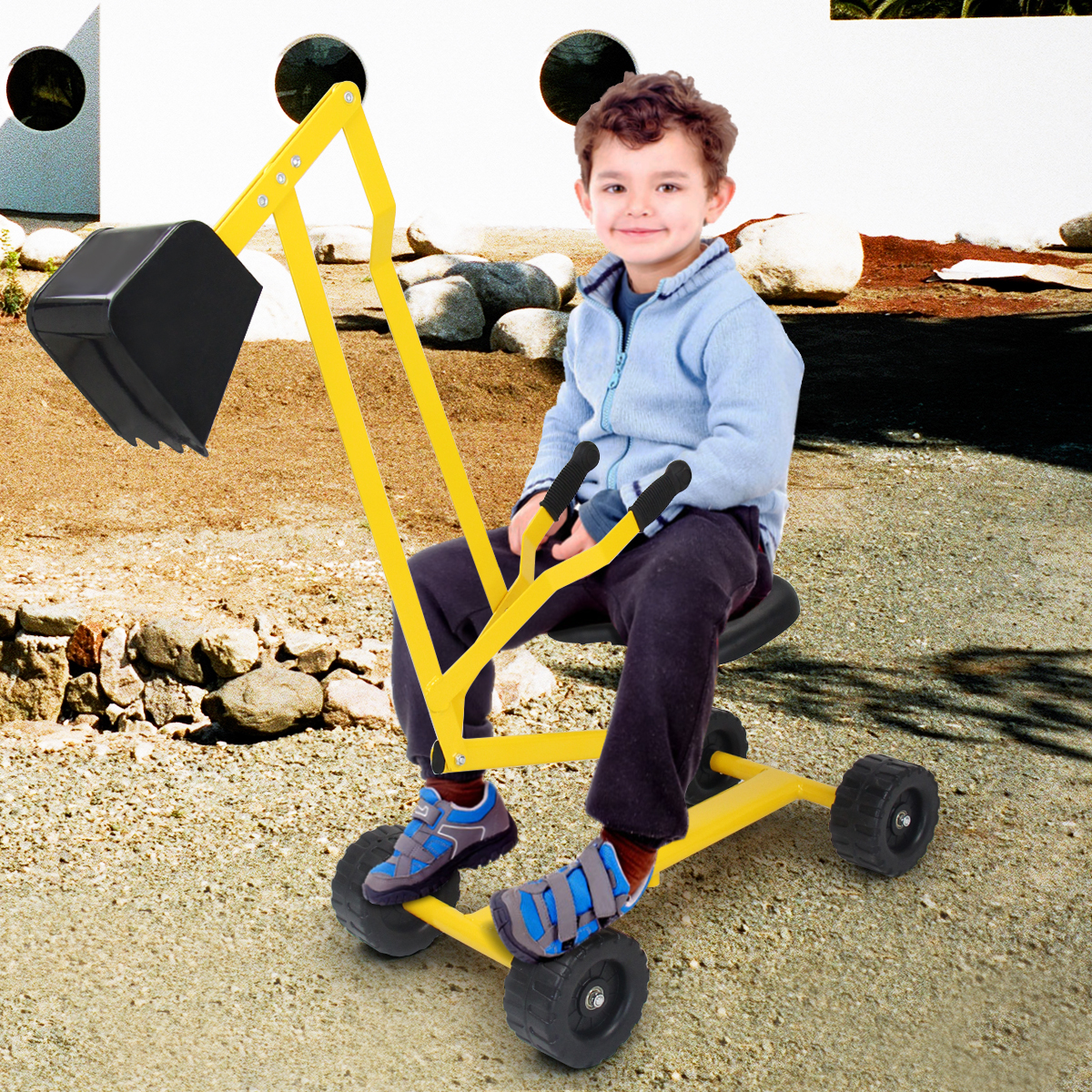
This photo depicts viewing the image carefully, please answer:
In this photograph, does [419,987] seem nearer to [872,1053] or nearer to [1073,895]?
[872,1053]

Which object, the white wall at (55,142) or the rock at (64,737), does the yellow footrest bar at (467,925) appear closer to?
the rock at (64,737)

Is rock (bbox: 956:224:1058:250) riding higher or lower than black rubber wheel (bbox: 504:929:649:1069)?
higher

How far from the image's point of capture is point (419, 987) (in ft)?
6.62

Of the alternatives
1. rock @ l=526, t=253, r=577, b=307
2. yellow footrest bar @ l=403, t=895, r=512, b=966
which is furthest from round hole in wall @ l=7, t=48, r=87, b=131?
yellow footrest bar @ l=403, t=895, r=512, b=966

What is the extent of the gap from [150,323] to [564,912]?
982mm

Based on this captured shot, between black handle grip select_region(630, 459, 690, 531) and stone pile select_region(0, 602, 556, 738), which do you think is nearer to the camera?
black handle grip select_region(630, 459, 690, 531)

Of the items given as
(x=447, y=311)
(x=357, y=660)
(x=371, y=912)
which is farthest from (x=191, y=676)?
(x=447, y=311)

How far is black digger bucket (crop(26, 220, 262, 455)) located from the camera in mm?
1363

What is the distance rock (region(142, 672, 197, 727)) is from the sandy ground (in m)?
0.21

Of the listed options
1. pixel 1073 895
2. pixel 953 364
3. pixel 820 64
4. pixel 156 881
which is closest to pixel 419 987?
pixel 156 881

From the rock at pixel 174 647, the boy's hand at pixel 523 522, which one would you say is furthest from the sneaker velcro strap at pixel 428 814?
the rock at pixel 174 647

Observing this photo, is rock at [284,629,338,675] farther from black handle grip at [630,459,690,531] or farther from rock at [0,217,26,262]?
rock at [0,217,26,262]

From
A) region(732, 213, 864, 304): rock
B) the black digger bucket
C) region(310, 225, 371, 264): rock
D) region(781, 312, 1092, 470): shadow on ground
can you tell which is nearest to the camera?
the black digger bucket

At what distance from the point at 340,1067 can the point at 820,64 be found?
1266 centimetres
